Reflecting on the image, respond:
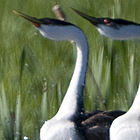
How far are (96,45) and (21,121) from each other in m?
0.55

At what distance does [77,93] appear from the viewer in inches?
62.7

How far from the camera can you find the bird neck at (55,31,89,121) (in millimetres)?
1570

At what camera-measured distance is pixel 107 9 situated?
1973 millimetres

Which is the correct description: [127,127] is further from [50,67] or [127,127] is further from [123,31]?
[50,67]

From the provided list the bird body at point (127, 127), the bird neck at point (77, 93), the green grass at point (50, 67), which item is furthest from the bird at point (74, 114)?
the green grass at point (50, 67)

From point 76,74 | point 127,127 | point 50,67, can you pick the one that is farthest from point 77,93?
point 50,67

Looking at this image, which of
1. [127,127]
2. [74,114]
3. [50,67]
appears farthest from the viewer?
[50,67]

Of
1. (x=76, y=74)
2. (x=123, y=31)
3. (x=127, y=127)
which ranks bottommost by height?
(x=127, y=127)

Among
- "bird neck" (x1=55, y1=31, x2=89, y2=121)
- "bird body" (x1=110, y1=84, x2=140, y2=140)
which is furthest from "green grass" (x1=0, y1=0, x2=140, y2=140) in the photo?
"bird body" (x1=110, y1=84, x2=140, y2=140)

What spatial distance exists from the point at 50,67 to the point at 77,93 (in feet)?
1.53

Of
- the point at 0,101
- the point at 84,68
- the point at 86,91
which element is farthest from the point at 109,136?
the point at 0,101

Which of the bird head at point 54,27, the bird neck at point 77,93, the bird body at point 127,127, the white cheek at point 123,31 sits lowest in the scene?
the bird body at point 127,127

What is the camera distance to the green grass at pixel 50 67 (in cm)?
197

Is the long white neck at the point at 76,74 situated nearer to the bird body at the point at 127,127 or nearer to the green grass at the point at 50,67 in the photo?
the bird body at the point at 127,127
